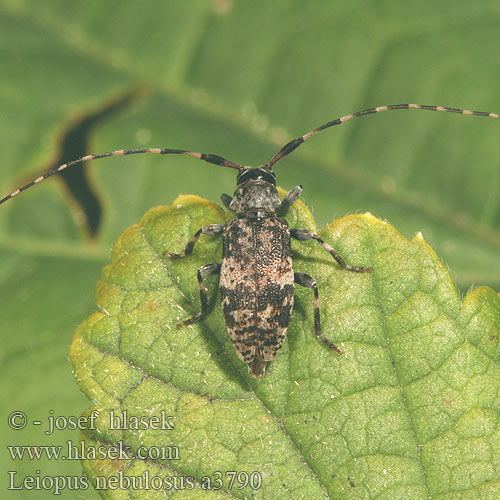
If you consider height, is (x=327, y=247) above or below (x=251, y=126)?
below

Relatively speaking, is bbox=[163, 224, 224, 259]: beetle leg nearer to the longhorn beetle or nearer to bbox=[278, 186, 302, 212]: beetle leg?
the longhorn beetle

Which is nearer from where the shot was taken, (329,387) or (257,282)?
(329,387)

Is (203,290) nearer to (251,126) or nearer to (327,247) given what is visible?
(327,247)

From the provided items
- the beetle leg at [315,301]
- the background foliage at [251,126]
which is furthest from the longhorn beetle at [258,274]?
the background foliage at [251,126]

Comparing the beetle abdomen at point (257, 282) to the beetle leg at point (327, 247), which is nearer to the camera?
the beetle leg at point (327, 247)

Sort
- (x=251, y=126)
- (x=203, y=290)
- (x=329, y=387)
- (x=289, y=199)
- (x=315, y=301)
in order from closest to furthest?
(x=329, y=387), (x=315, y=301), (x=203, y=290), (x=289, y=199), (x=251, y=126)

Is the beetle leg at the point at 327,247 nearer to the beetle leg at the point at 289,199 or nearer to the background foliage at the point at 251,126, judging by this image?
the beetle leg at the point at 289,199

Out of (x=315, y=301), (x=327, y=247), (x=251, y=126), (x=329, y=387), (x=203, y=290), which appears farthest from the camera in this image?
(x=251, y=126)

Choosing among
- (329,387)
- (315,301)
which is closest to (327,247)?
(315,301)
